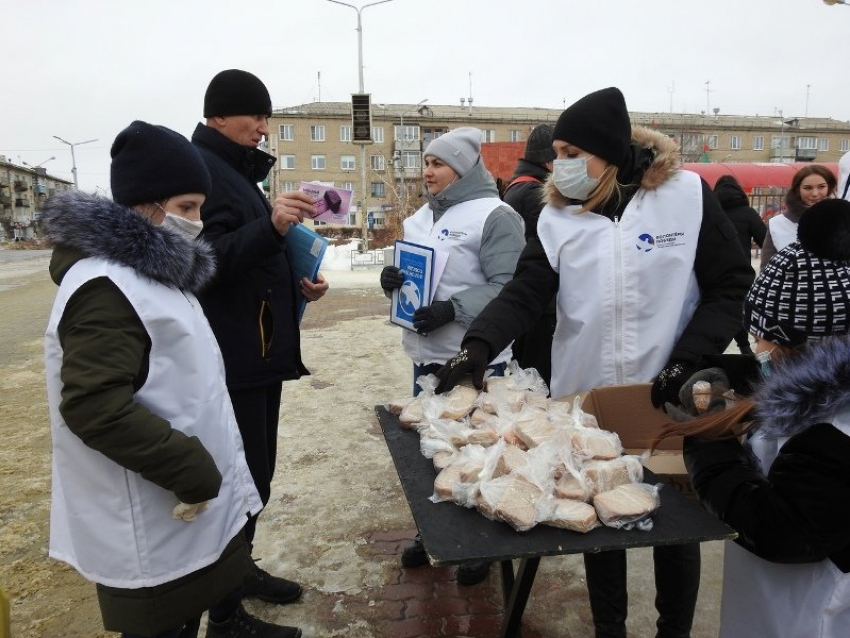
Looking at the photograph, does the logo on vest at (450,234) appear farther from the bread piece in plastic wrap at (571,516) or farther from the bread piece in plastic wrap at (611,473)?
the bread piece in plastic wrap at (571,516)

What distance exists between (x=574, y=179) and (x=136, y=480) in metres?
1.75

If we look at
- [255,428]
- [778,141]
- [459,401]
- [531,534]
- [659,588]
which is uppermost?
[778,141]

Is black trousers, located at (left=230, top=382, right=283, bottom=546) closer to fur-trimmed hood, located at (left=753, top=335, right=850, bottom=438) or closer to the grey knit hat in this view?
the grey knit hat

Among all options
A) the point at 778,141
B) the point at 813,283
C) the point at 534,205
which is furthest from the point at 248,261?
the point at 778,141

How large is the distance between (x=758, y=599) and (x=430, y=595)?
153 centimetres

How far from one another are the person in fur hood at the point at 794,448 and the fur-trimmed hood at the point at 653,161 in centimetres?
80

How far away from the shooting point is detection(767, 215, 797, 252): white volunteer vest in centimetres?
497

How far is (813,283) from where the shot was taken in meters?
1.37

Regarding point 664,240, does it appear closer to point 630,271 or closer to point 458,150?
point 630,271

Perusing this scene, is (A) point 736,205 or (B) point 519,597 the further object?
(A) point 736,205

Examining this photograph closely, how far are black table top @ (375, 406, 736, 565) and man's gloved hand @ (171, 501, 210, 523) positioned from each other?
61cm

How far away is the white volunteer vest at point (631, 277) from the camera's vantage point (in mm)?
2174

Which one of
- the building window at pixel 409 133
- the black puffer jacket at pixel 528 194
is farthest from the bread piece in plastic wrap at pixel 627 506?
the building window at pixel 409 133

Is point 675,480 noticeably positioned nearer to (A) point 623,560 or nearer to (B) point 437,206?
(A) point 623,560
